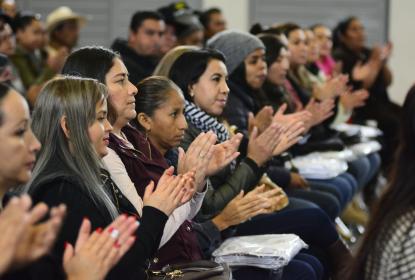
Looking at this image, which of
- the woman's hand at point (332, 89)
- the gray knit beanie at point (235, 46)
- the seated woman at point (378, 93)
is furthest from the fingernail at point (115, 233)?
the seated woman at point (378, 93)

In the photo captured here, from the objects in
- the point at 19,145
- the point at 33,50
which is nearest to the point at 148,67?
the point at 33,50

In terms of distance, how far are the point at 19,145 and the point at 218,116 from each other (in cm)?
209

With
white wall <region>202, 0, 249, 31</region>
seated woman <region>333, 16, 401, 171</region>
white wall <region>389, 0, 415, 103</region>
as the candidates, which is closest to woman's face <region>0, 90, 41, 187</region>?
seated woman <region>333, 16, 401, 171</region>

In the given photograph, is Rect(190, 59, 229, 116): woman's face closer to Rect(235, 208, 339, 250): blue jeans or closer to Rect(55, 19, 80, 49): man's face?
Rect(235, 208, 339, 250): blue jeans

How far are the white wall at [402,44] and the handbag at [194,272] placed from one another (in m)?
6.68

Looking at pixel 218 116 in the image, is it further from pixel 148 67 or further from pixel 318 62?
pixel 318 62

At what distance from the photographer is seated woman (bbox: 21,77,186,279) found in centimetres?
232

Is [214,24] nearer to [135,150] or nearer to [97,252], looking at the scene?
[135,150]

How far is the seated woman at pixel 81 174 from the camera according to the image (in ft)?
7.61

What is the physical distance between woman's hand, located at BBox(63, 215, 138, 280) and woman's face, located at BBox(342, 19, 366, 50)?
6.18 m

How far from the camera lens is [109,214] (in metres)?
2.39

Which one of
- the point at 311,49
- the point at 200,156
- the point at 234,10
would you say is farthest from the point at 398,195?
the point at 234,10

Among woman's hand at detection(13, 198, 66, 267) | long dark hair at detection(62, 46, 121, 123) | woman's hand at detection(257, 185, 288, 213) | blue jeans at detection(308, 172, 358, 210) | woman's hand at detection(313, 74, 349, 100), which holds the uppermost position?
long dark hair at detection(62, 46, 121, 123)

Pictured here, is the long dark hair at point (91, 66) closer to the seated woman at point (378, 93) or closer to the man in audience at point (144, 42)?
the man in audience at point (144, 42)
